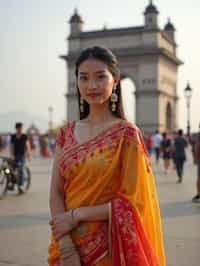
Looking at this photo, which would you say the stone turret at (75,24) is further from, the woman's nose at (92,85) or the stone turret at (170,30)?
the woman's nose at (92,85)

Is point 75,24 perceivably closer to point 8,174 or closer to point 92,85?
point 8,174

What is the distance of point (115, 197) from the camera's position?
187 centimetres

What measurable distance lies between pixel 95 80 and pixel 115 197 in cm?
51

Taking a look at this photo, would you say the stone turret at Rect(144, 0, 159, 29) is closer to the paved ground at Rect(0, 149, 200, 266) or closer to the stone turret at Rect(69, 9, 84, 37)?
the stone turret at Rect(69, 9, 84, 37)

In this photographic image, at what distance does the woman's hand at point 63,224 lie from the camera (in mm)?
1856

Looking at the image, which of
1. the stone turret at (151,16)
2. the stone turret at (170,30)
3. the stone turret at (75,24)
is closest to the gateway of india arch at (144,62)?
the stone turret at (151,16)

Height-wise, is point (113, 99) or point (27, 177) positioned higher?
point (113, 99)

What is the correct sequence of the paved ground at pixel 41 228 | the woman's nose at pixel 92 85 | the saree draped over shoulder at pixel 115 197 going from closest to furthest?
the saree draped over shoulder at pixel 115 197 → the woman's nose at pixel 92 85 → the paved ground at pixel 41 228

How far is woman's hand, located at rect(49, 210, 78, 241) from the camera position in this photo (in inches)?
73.1

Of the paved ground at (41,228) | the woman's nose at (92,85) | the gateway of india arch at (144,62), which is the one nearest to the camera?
the woman's nose at (92,85)

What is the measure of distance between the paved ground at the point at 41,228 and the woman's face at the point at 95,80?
2486 millimetres

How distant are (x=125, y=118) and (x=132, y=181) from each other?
34cm

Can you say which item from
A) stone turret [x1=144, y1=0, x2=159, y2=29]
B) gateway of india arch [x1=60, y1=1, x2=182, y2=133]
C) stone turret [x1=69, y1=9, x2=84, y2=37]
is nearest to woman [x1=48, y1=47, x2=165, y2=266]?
gateway of india arch [x1=60, y1=1, x2=182, y2=133]

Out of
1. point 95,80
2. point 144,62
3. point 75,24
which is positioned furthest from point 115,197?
point 75,24
